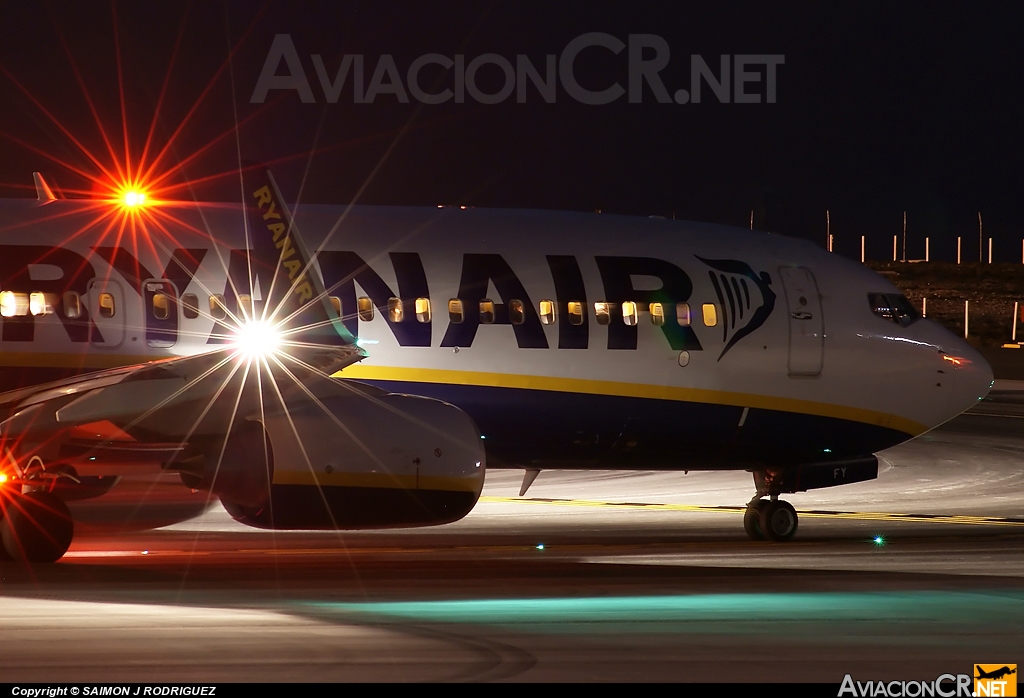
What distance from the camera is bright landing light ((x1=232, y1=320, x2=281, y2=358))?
16703 mm

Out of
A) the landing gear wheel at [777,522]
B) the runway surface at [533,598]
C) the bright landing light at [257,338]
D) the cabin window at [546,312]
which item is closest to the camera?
the runway surface at [533,598]

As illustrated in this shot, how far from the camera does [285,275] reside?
1722 centimetres

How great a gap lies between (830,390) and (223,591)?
9.51m

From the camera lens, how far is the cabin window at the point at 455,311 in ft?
60.4

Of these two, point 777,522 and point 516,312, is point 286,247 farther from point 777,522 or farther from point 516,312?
point 777,522

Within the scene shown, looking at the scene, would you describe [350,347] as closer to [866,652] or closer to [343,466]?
[343,466]

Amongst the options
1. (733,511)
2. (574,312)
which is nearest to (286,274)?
(574,312)

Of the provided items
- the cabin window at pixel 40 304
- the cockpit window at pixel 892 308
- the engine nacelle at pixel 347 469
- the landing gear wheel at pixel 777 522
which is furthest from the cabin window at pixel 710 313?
the cabin window at pixel 40 304

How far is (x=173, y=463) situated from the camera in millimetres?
15961

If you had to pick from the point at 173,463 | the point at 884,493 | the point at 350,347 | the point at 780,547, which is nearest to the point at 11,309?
the point at 173,463

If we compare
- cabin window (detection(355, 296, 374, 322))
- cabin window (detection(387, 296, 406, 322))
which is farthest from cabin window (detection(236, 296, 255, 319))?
cabin window (detection(387, 296, 406, 322))

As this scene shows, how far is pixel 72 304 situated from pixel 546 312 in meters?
5.60

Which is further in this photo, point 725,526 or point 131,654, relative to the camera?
point 725,526

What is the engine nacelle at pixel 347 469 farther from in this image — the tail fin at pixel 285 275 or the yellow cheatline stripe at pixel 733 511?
the yellow cheatline stripe at pixel 733 511
